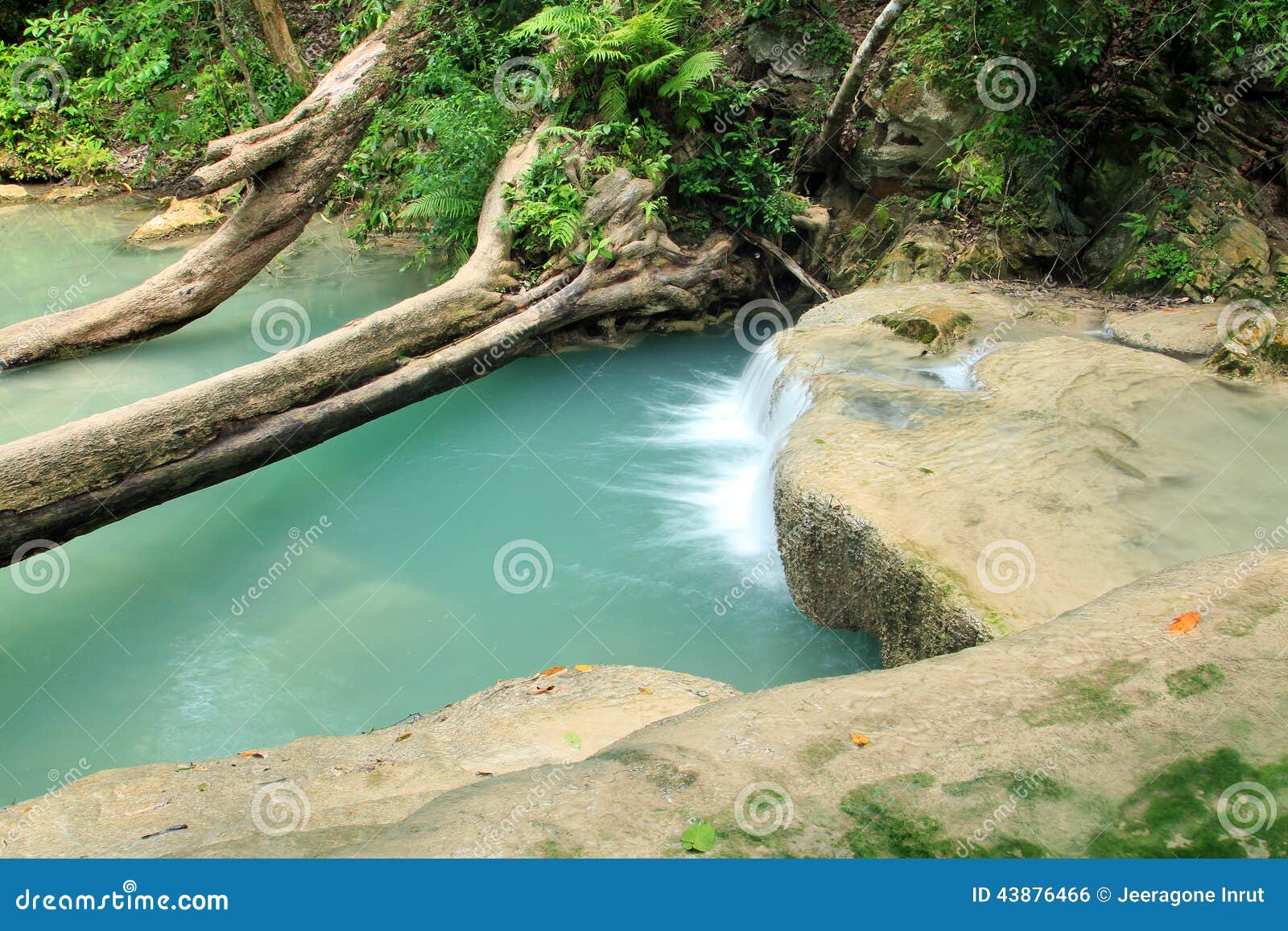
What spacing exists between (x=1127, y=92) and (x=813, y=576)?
19.5 feet

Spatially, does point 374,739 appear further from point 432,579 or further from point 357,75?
point 357,75

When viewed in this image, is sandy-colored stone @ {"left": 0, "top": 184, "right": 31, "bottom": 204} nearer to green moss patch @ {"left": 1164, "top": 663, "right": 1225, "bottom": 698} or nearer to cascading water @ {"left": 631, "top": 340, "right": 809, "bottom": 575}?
cascading water @ {"left": 631, "top": 340, "right": 809, "bottom": 575}

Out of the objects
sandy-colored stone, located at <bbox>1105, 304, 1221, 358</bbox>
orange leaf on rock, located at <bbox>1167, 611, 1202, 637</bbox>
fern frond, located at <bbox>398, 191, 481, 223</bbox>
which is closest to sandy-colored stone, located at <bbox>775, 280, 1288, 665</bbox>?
sandy-colored stone, located at <bbox>1105, 304, 1221, 358</bbox>

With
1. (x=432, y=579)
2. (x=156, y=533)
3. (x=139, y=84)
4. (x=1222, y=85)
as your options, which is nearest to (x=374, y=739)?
(x=432, y=579)

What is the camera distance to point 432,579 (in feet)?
19.2

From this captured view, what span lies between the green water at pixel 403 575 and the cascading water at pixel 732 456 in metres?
0.02

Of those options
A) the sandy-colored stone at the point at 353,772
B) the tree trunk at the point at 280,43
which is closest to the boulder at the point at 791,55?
the tree trunk at the point at 280,43

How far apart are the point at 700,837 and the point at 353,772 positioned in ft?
6.05

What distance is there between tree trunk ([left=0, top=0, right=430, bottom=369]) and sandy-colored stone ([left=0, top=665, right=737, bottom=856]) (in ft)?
17.1

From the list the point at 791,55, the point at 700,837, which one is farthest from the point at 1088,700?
the point at 791,55

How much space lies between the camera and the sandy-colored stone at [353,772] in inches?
118

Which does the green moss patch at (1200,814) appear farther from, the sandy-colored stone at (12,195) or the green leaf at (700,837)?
the sandy-colored stone at (12,195)

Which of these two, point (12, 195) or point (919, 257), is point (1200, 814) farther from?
point (12, 195)

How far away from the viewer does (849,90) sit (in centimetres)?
883
